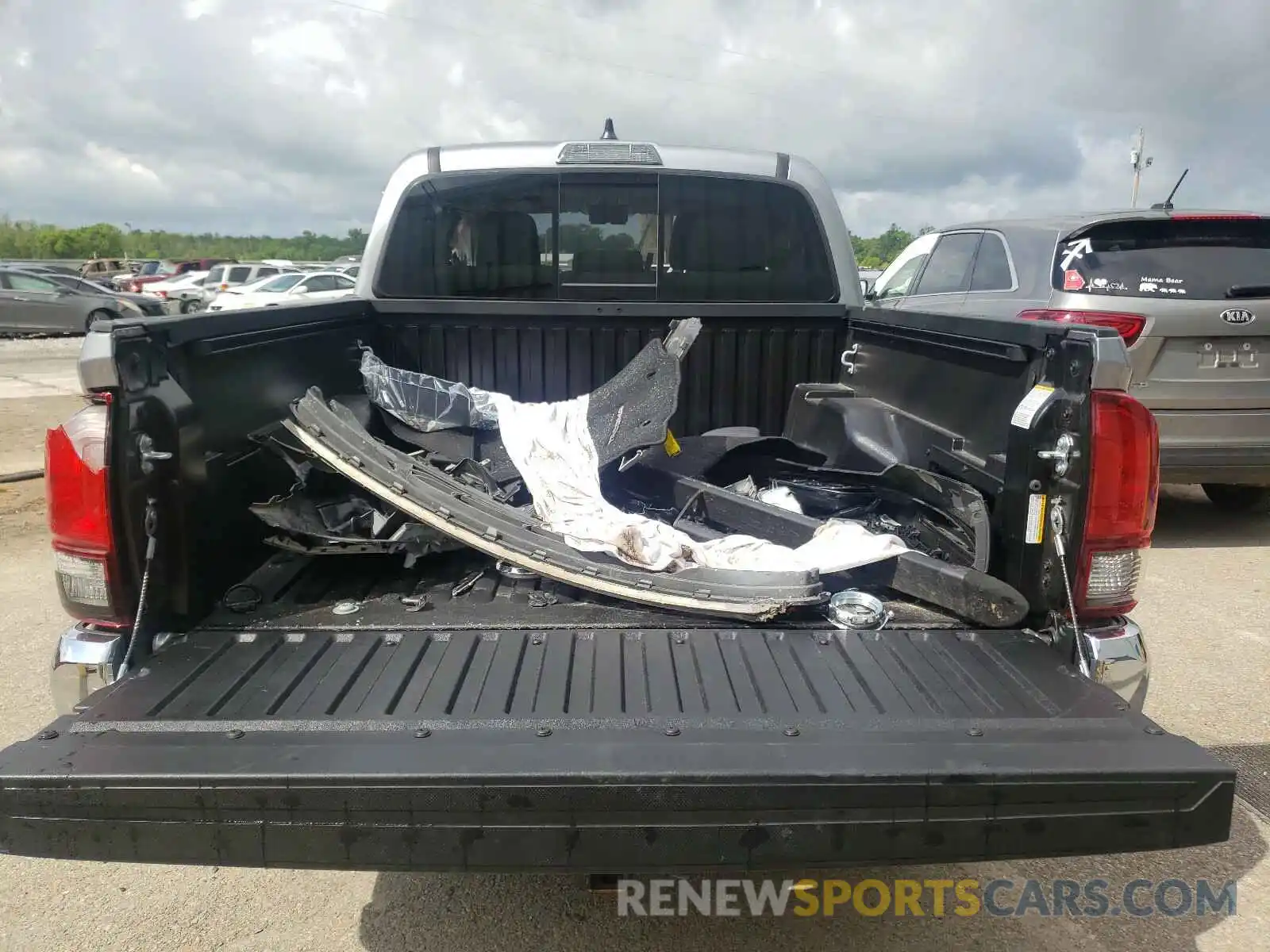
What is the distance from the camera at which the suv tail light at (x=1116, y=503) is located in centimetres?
221

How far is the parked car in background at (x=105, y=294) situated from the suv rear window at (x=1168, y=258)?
20916mm

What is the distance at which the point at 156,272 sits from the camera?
40.7 metres

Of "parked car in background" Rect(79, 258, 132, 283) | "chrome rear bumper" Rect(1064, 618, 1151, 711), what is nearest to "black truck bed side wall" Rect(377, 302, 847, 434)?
"chrome rear bumper" Rect(1064, 618, 1151, 711)

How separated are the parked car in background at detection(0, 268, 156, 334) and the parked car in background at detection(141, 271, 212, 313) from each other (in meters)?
1.30

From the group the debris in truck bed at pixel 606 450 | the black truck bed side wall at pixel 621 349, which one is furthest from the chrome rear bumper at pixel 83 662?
the black truck bed side wall at pixel 621 349

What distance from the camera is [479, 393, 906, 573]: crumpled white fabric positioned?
2547 millimetres

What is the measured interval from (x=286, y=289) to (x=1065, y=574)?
2424 cm

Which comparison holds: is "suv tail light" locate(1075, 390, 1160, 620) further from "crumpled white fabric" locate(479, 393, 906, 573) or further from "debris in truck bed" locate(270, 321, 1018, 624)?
"crumpled white fabric" locate(479, 393, 906, 573)

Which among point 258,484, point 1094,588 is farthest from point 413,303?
point 1094,588

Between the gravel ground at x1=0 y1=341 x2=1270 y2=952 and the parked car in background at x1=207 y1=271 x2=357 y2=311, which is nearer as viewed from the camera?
the gravel ground at x1=0 y1=341 x2=1270 y2=952

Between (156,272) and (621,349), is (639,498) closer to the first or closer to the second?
(621,349)

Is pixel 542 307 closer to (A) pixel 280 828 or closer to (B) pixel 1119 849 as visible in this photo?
(A) pixel 280 828

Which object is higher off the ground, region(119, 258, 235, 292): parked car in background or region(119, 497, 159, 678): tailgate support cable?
region(119, 258, 235, 292): parked car in background

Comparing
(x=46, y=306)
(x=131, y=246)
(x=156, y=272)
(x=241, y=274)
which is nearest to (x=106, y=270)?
(x=156, y=272)
